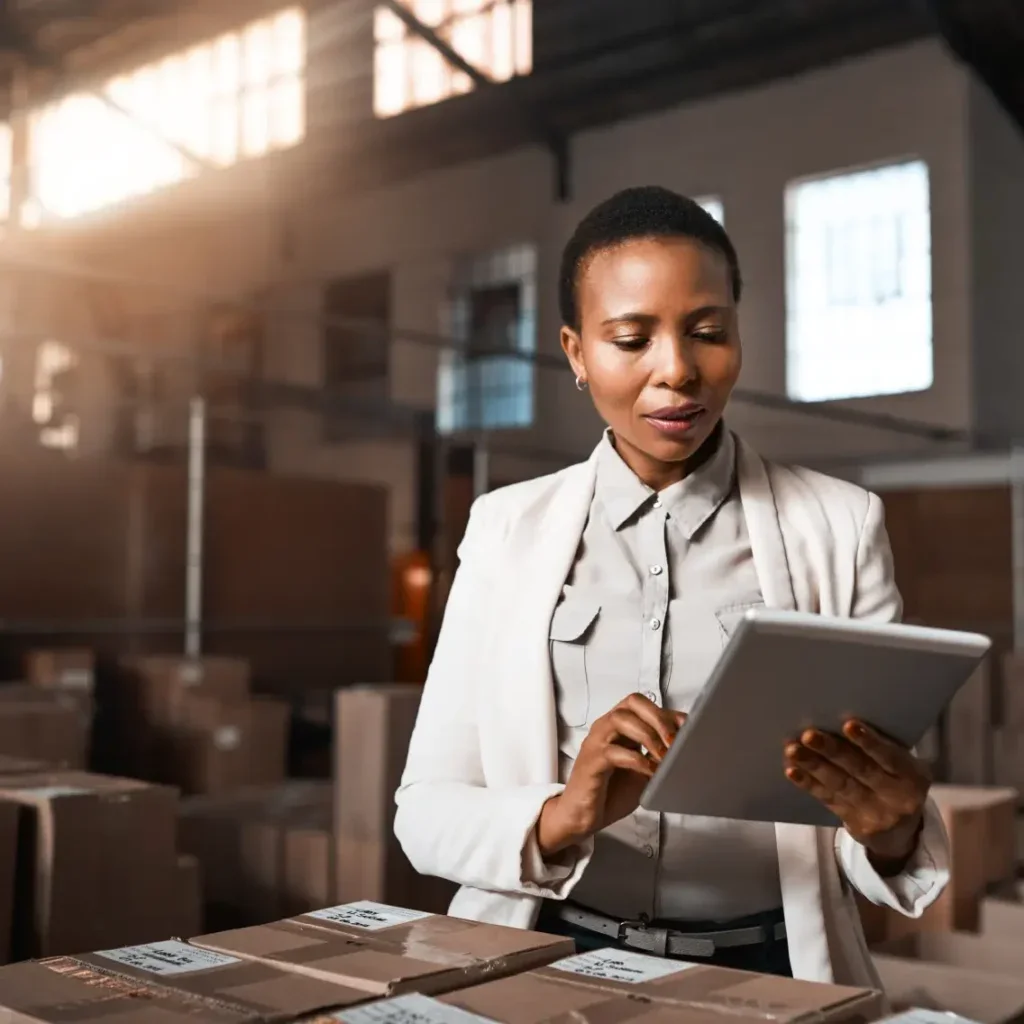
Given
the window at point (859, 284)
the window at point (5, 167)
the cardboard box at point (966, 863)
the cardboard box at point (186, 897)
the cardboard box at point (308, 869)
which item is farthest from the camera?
the window at point (5, 167)

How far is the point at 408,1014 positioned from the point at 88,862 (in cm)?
102

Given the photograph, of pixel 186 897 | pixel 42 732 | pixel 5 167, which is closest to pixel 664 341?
pixel 186 897

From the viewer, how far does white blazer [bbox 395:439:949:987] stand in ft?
3.21

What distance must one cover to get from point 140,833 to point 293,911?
99cm

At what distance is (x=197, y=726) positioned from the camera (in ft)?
10.8

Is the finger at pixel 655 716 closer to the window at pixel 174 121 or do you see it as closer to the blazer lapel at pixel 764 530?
the blazer lapel at pixel 764 530

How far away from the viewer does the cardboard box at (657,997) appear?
2.33ft

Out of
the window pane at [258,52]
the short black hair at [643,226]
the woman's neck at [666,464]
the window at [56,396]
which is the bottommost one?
the woman's neck at [666,464]

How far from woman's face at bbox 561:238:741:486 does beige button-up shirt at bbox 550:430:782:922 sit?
0.21 ft

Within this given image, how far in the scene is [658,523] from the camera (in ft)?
3.42

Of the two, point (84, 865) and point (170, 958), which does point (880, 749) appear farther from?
point (84, 865)

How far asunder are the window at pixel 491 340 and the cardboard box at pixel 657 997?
23.8ft

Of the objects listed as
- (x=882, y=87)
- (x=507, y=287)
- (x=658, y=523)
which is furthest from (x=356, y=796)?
(x=507, y=287)

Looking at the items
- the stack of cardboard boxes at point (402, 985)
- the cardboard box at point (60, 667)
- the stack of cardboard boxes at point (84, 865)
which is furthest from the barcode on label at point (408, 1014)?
the cardboard box at point (60, 667)
